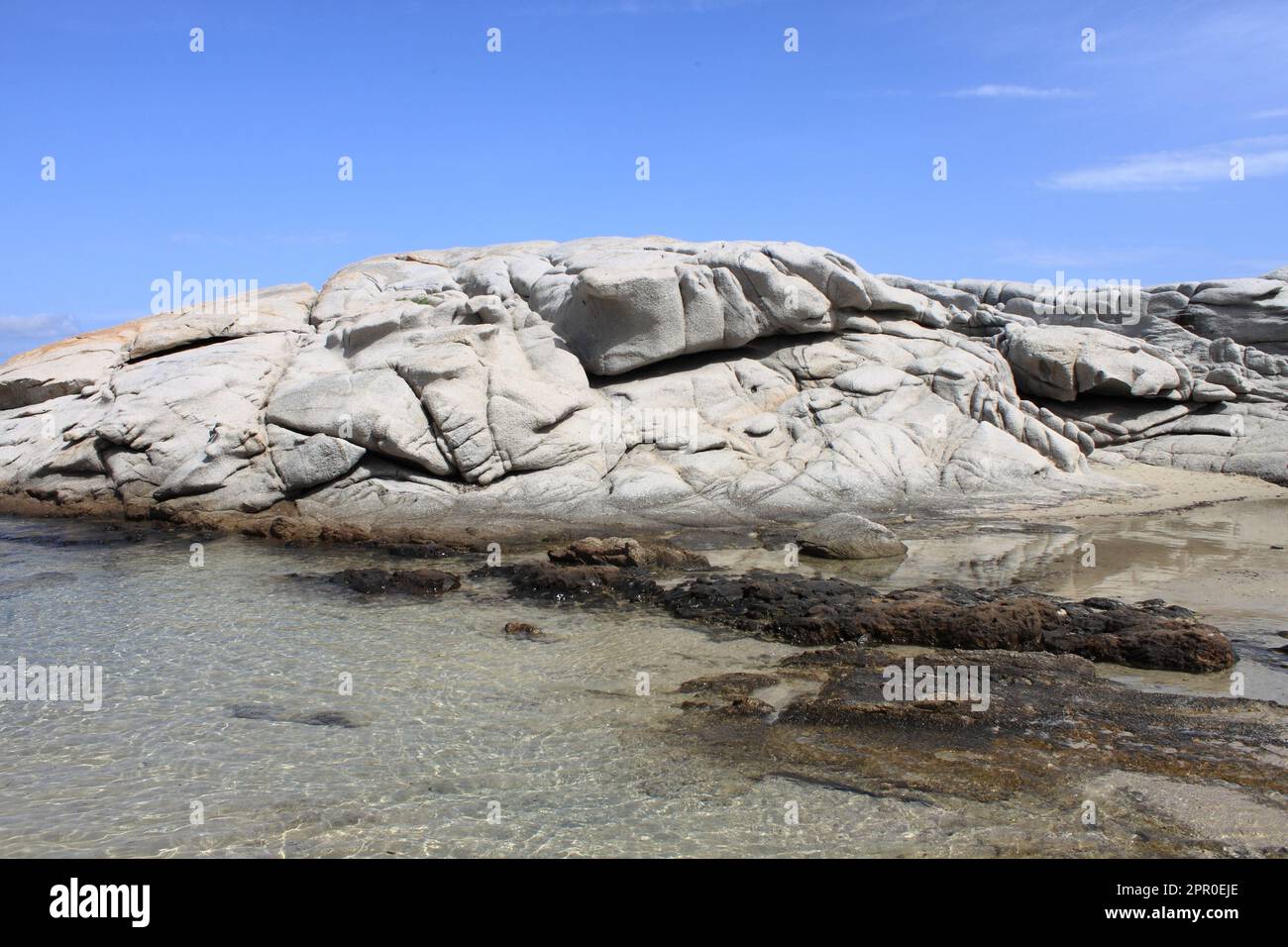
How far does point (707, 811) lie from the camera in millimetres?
6684

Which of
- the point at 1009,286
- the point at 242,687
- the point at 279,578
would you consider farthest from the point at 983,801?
the point at 1009,286

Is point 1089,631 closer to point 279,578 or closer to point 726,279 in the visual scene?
point 279,578

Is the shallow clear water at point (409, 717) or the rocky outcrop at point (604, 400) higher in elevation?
the rocky outcrop at point (604, 400)

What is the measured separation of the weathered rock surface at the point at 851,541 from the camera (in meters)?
14.3

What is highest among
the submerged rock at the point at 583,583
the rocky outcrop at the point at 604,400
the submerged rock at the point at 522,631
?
the rocky outcrop at the point at 604,400

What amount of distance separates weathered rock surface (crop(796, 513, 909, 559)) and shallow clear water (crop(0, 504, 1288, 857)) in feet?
1.63

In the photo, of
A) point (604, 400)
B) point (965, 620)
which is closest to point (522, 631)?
point (965, 620)

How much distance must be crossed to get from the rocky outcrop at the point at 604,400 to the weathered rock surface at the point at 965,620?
506cm

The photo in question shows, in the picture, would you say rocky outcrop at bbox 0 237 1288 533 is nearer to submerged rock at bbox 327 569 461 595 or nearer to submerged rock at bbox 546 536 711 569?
submerged rock at bbox 546 536 711 569

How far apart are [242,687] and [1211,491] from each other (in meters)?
18.8

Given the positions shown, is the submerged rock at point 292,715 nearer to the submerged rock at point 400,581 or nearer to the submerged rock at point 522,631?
the submerged rock at point 522,631

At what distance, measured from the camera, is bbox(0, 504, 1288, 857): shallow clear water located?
6422 mm

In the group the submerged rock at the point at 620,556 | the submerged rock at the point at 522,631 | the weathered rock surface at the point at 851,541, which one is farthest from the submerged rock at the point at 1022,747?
the weathered rock surface at the point at 851,541

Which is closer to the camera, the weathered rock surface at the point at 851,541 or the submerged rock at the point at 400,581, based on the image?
the submerged rock at the point at 400,581
